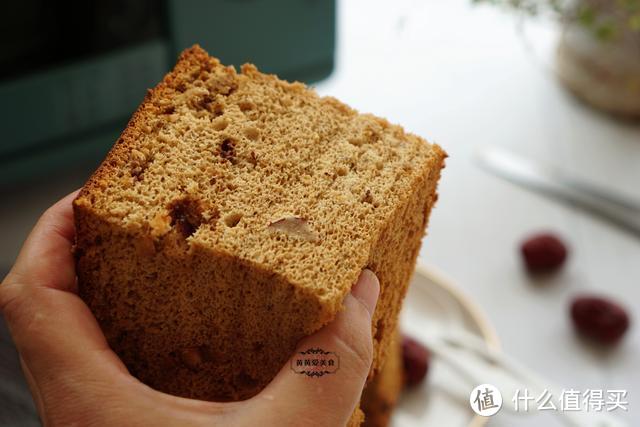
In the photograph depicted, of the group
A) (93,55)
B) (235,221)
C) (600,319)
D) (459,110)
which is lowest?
(600,319)

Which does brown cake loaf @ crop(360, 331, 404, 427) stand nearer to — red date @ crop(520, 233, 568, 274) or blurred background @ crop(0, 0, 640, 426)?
blurred background @ crop(0, 0, 640, 426)

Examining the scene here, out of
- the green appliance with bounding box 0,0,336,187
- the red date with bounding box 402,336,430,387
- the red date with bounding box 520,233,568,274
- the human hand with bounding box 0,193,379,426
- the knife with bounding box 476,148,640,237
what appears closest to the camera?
the human hand with bounding box 0,193,379,426

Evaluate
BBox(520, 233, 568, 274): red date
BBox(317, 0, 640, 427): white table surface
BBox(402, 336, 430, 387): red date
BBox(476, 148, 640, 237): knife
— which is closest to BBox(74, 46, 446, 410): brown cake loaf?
BBox(402, 336, 430, 387): red date

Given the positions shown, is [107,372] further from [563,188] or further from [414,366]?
[563,188]

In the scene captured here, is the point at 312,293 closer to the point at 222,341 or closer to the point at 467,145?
the point at 222,341

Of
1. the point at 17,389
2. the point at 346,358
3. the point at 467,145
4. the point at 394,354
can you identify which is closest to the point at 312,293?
the point at 346,358

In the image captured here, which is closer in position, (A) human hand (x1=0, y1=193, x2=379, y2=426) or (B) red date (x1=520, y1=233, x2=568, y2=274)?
(A) human hand (x1=0, y1=193, x2=379, y2=426)

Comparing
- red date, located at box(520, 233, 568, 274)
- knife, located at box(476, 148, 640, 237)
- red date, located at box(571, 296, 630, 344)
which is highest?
knife, located at box(476, 148, 640, 237)

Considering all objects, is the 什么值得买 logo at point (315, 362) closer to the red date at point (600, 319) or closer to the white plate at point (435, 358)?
the white plate at point (435, 358)

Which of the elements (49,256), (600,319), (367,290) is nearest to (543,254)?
(600,319)
